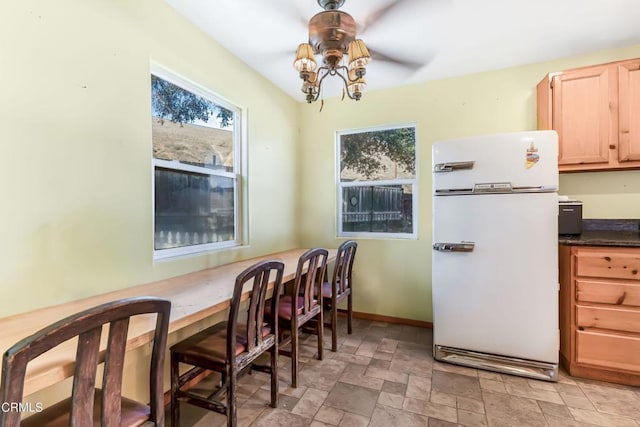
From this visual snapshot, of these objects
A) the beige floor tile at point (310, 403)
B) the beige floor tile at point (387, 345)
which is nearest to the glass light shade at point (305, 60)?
the beige floor tile at point (310, 403)

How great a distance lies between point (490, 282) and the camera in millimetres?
2232

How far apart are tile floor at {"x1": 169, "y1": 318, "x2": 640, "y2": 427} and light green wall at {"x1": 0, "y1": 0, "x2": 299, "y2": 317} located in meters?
1.07

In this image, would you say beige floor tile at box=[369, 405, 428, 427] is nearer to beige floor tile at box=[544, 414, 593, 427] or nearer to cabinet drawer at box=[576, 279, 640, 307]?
beige floor tile at box=[544, 414, 593, 427]

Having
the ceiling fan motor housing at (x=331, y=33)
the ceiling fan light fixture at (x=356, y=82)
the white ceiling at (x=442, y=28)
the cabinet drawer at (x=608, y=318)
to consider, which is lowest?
the cabinet drawer at (x=608, y=318)

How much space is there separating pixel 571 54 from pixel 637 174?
1160 millimetres

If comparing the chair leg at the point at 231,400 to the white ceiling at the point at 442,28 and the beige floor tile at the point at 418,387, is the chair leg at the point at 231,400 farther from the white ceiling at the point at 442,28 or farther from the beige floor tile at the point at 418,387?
the white ceiling at the point at 442,28

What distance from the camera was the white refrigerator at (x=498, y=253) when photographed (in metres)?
2.11

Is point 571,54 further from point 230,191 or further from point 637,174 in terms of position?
point 230,191

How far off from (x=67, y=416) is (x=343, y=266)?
2.05 metres

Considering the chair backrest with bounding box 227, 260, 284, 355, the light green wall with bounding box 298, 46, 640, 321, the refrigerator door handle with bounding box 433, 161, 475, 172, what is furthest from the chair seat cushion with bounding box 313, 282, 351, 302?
the refrigerator door handle with bounding box 433, 161, 475, 172

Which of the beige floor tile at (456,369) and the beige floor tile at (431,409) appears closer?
the beige floor tile at (431,409)

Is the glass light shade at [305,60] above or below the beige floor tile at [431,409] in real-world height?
above

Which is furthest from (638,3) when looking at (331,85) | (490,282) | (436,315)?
(436,315)

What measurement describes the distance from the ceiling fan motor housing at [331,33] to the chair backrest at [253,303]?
136 cm
